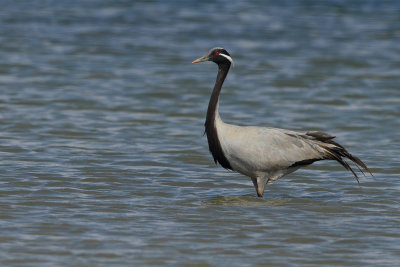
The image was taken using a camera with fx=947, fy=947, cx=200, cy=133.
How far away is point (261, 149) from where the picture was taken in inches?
420

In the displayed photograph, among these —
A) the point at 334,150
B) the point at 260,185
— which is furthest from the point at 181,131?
the point at 334,150

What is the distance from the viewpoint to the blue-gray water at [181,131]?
28.5 ft

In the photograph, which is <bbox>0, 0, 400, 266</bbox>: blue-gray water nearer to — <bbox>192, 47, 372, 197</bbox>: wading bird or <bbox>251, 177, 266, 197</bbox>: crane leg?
<bbox>251, 177, 266, 197</bbox>: crane leg

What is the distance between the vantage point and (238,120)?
15844mm

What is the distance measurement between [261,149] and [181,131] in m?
4.26

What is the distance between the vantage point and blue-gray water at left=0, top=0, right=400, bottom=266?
8.69m

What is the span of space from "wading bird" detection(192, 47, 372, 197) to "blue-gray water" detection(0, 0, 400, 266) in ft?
1.16

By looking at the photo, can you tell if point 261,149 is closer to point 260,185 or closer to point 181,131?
point 260,185

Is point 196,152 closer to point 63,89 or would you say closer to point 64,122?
point 64,122

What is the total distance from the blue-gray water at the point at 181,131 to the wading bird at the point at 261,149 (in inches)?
13.9

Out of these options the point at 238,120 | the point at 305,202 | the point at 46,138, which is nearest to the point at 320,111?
the point at 238,120

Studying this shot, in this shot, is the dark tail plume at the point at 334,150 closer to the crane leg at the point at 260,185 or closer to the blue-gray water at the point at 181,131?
the blue-gray water at the point at 181,131

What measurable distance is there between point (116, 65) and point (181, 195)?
1042 centimetres

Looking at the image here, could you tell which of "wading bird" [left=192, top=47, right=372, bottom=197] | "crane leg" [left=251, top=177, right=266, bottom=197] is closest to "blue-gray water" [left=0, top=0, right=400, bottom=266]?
"crane leg" [left=251, top=177, right=266, bottom=197]
